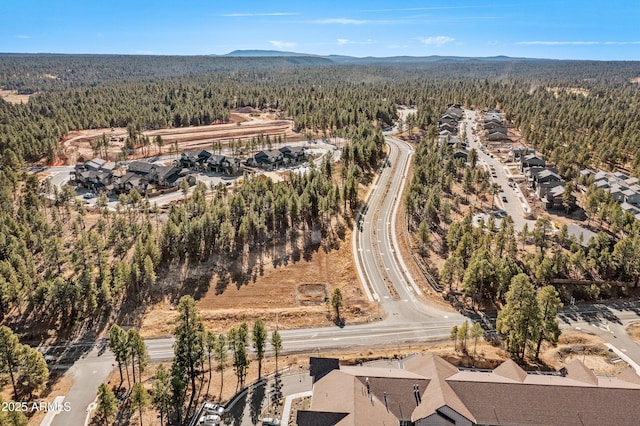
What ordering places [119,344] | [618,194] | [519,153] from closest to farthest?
[119,344], [618,194], [519,153]

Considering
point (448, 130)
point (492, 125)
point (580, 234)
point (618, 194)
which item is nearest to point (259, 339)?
point (580, 234)

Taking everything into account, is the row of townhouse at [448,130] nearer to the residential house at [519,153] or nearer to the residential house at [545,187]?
the residential house at [519,153]

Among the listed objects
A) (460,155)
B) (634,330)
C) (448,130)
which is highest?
(448,130)

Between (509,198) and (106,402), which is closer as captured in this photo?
(106,402)

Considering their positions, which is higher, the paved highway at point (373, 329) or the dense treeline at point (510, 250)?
the dense treeline at point (510, 250)

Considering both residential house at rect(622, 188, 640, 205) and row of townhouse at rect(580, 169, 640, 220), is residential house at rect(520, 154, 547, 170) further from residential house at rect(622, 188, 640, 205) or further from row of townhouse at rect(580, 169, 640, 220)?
residential house at rect(622, 188, 640, 205)

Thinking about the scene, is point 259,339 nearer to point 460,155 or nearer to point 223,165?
point 223,165

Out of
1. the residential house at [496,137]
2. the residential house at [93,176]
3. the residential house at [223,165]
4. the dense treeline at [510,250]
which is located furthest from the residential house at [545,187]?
the residential house at [93,176]

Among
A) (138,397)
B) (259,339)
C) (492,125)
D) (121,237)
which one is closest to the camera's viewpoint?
(138,397)

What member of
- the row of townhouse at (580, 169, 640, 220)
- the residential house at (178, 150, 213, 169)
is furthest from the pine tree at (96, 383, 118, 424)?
the row of townhouse at (580, 169, 640, 220)

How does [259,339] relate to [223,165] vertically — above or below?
below
